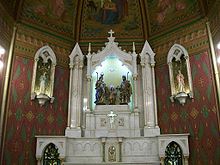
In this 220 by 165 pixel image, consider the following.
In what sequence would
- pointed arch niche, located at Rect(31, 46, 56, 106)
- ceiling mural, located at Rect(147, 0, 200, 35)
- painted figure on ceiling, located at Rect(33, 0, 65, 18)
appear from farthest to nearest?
painted figure on ceiling, located at Rect(33, 0, 65, 18), ceiling mural, located at Rect(147, 0, 200, 35), pointed arch niche, located at Rect(31, 46, 56, 106)

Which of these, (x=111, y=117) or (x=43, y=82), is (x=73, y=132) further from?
(x=43, y=82)

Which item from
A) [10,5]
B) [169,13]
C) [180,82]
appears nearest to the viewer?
[10,5]

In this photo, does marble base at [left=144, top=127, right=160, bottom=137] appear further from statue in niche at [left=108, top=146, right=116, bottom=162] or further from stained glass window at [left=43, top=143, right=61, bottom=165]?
stained glass window at [left=43, top=143, right=61, bottom=165]

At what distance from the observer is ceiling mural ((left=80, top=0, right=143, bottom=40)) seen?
1520 cm

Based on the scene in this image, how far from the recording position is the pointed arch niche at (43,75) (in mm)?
12586

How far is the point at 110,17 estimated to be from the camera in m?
15.3

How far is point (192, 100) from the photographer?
40.2 ft

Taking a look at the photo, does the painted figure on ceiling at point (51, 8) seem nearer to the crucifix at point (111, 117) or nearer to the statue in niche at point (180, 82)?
the crucifix at point (111, 117)

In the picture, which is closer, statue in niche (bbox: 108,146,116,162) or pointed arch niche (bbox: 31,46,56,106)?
statue in niche (bbox: 108,146,116,162)

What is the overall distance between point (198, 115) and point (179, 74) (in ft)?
6.99

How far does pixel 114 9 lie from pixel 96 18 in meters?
1.08

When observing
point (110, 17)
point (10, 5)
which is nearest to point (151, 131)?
point (110, 17)

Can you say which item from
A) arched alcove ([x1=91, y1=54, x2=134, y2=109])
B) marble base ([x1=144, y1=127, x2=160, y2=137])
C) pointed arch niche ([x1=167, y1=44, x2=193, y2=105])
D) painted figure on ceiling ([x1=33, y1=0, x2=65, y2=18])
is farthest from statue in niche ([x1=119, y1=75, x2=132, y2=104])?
painted figure on ceiling ([x1=33, y1=0, x2=65, y2=18])

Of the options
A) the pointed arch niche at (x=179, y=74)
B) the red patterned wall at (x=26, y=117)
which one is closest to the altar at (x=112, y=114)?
the red patterned wall at (x=26, y=117)
